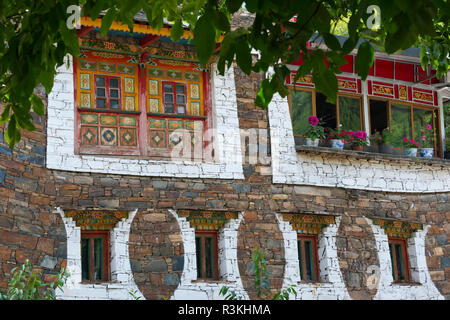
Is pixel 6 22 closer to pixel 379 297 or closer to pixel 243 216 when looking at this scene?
pixel 243 216

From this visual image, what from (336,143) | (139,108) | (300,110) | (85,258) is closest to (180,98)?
(139,108)

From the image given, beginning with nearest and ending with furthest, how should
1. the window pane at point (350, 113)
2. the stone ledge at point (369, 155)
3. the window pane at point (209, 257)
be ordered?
the window pane at point (209, 257)
the stone ledge at point (369, 155)
the window pane at point (350, 113)

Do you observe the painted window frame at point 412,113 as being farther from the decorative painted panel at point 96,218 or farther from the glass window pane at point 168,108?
the decorative painted panel at point 96,218

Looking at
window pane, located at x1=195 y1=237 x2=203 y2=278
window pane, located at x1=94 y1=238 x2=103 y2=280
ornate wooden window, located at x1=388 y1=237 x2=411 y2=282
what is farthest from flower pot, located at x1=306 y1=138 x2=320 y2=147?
window pane, located at x1=94 y1=238 x2=103 y2=280

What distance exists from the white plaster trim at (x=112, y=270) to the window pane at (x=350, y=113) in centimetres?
463

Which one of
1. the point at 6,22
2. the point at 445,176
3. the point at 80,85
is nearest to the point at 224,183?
the point at 80,85

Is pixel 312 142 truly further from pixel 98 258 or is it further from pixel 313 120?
pixel 98 258

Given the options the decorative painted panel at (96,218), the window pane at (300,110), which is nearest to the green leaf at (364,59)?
the decorative painted panel at (96,218)

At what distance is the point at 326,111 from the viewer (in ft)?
51.2

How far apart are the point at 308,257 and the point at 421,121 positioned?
12.9ft

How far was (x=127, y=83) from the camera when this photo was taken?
45.0 ft

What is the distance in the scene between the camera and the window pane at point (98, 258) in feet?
42.1

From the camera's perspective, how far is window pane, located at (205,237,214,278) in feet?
44.6
